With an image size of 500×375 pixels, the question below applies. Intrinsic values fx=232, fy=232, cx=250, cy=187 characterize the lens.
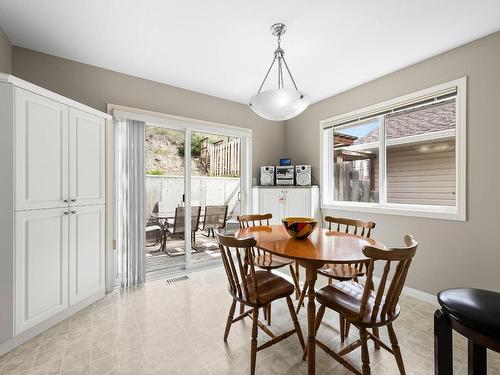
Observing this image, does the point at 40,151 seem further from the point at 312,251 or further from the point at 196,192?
the point at 312,251

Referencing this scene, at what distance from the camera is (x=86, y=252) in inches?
88.8

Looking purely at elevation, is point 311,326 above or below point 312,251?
below

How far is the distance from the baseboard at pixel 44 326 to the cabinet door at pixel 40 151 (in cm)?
95

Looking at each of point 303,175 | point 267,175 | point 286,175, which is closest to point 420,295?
point 303,175

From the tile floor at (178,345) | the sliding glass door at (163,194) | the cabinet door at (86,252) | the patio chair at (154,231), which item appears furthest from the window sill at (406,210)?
the cabinet door at (86,252)

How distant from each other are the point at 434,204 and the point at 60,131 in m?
3.73

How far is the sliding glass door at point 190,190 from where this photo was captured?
121 inches

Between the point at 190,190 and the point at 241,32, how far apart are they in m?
2.01

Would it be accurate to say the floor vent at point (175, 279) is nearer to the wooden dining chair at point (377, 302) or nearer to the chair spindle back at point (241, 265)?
the chair spindle back at point (241, 265)

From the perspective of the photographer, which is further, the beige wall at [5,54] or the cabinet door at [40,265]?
the beige wall at [5,54]

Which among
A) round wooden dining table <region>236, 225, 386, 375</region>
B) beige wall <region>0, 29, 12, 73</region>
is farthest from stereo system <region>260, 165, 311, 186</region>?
beige wall <region>0, 29, 12, 73</region>

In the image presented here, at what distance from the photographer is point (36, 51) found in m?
2.31

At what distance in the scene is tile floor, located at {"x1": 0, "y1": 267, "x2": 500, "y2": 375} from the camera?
4.99ft

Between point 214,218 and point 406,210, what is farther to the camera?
point 214,218
